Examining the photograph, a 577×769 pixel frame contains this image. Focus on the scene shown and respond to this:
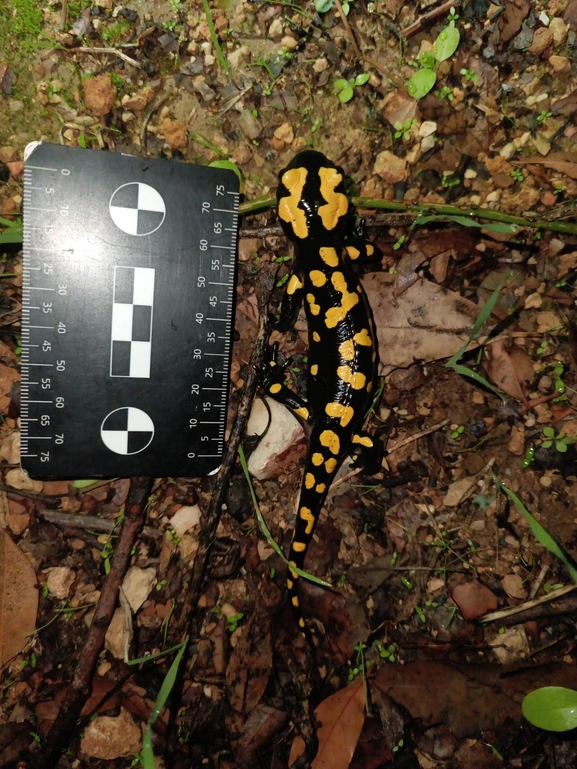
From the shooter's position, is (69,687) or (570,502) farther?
(570,502)

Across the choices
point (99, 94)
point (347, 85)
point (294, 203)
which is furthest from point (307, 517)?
point (99, 94)

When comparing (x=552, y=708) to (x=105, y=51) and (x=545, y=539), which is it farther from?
(x=105, y=51)

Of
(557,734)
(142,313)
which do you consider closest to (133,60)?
(142,313)

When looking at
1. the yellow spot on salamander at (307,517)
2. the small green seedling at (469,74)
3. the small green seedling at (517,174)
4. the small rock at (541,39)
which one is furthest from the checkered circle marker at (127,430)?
the small rock at (541,39)

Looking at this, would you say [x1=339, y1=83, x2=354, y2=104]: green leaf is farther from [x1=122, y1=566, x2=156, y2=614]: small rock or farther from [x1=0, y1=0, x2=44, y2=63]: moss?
[x1=122, y1=566, x2=156, y2=614]: small rock

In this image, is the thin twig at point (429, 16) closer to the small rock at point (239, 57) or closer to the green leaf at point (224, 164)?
the small rock at point (239, 57)

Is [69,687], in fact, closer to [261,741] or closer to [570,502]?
[261,741]
